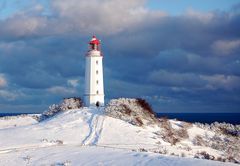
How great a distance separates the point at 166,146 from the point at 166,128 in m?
7.35

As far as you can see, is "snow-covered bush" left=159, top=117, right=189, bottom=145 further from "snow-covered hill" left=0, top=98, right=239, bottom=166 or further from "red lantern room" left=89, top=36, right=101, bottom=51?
"red lantern room" left=89, top=36, right=101, bottom=51

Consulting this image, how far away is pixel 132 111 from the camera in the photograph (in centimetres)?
4300

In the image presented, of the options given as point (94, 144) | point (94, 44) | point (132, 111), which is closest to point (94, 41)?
point (94, 44)

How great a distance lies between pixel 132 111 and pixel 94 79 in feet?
30.4

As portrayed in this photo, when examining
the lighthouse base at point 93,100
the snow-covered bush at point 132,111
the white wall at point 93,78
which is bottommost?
the snow-covered bush at point 132,111

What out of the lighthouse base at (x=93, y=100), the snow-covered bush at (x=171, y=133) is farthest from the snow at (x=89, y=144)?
the lighthouse base at (x=93, y=100)

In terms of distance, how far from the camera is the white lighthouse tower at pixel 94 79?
5056 centimetres

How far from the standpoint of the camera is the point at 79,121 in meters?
39.7

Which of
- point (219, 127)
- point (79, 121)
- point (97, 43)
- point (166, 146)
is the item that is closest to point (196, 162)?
point (166, 146)

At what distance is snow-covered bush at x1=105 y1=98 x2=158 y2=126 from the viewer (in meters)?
41.4

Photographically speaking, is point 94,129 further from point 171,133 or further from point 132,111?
point 171,133

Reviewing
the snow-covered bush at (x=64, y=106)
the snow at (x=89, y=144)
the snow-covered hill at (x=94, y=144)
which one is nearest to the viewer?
the snow at (x=89, y=144)

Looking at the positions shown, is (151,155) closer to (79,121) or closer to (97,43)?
(79,121)

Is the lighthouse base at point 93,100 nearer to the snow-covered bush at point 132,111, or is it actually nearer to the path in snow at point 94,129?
the snow-covered bush at point 132,111
